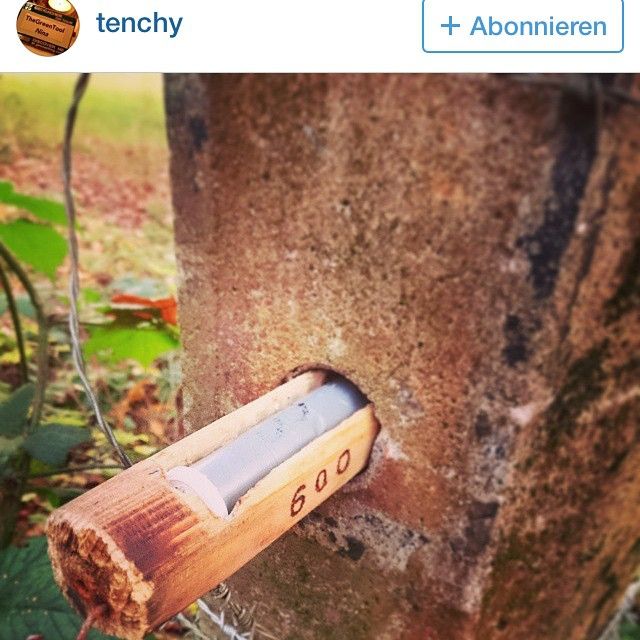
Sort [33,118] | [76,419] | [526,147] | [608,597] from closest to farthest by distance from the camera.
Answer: [526,147], [608,597], [76,419], [33,118]

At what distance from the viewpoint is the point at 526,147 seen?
0.64 m

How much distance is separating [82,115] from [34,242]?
3172 millimetres

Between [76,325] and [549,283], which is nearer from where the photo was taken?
[549,283]

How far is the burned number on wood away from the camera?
75 cm

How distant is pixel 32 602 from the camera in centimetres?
111

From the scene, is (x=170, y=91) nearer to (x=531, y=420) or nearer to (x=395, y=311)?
(x=395, y=311)

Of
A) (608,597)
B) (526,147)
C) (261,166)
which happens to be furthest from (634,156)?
(608,597)

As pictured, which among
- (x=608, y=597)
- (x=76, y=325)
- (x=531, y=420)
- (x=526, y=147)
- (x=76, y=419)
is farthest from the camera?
(x=76, y=419)
